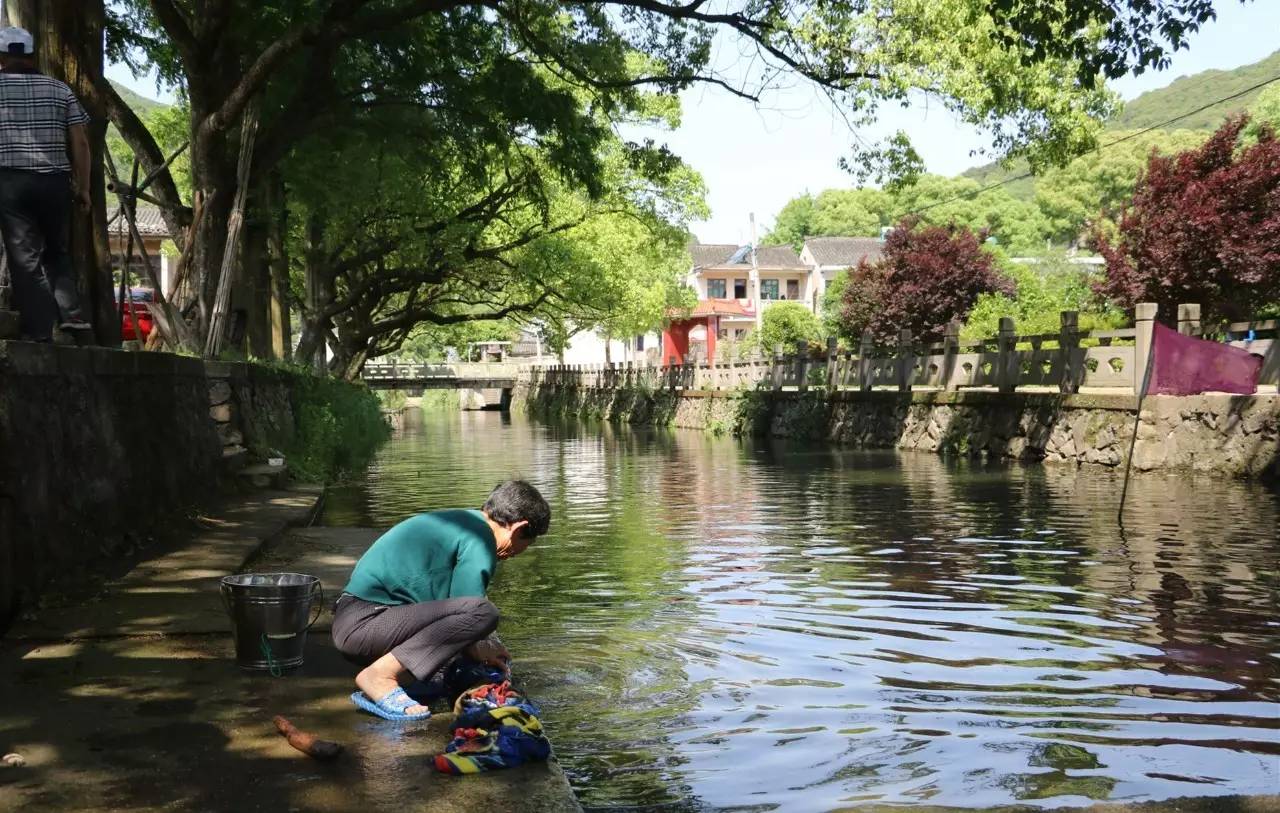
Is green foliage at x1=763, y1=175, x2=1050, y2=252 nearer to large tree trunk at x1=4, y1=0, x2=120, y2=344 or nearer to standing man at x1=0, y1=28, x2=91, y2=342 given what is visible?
large tree trunk at x1=4, y1=0, x2=120, y2=344

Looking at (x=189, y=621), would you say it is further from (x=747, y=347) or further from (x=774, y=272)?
(x=774, y=272)

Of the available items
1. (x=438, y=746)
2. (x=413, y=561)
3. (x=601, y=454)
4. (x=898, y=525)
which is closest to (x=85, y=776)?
(x=438, y=746)

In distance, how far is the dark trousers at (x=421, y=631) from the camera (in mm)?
4785

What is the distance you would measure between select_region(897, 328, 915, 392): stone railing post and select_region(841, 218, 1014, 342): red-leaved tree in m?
14.2

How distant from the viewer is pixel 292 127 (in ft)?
48.5

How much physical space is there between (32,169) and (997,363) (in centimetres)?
1893

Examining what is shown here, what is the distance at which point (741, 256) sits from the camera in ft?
275

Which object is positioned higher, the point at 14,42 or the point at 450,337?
the point at 450,337

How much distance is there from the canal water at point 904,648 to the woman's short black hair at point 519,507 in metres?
0.88

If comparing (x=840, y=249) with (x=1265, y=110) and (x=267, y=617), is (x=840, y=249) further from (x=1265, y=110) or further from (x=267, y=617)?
(x=267, y=617)

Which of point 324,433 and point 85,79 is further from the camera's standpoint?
point 324,433

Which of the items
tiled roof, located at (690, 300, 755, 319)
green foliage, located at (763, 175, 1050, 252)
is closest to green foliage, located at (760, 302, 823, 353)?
tiled roof, located at (690, 300, 755, 319)

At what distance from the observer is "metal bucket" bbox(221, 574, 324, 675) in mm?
5047

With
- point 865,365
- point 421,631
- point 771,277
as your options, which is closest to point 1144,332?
point 865,365
